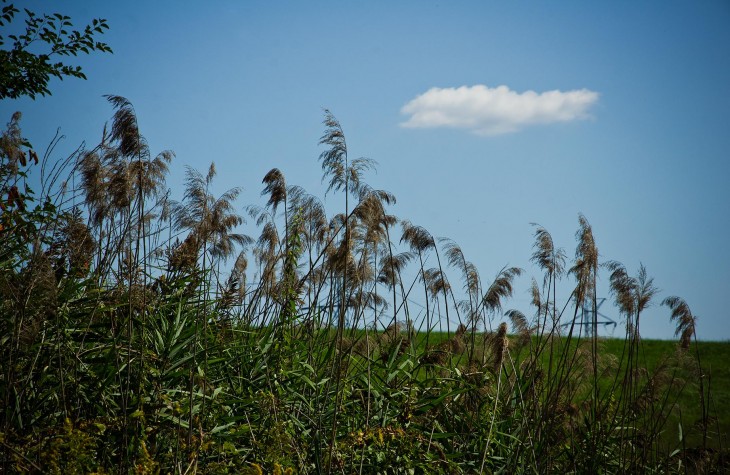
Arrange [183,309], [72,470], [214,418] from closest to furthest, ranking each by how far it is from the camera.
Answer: [72,470] < [214,418] < [183,309]

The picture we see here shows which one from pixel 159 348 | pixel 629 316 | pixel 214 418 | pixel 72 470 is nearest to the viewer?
pixel 72 470

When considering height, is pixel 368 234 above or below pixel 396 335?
above

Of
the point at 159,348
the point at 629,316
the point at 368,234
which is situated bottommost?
the point at 159,348

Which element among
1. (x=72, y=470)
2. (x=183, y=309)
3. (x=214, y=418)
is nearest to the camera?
(x=72, y=470)

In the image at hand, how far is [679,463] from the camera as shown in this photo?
20.1ft

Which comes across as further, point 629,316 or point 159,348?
point 629,316

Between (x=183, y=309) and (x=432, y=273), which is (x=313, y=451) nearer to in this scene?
(x=183, y=309)

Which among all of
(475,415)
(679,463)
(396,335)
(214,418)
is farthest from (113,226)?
(679,463)

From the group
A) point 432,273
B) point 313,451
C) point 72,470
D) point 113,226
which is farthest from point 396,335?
point 72,470

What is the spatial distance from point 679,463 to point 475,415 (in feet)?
6.51

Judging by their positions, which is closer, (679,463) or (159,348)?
(159,348)

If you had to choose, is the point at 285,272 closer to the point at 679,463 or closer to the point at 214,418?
the point at 214,418

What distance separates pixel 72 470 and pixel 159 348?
127 cm

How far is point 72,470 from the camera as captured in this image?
353cm
